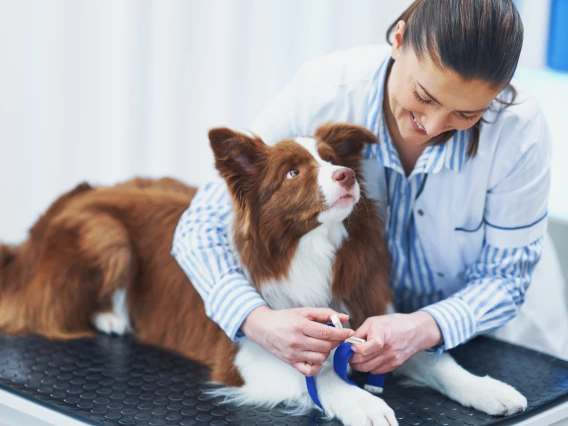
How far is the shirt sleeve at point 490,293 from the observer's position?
1805 mm

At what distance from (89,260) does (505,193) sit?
1.16 m

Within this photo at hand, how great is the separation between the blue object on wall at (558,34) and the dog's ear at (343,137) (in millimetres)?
2597

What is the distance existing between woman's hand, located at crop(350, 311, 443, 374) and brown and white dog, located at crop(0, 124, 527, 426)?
72mm

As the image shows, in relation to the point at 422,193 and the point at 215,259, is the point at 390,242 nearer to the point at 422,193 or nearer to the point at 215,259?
the point at 422,193

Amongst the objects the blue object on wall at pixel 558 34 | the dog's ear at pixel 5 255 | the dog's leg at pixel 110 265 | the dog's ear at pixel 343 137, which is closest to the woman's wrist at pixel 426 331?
the dog's ear at pixel 343 137

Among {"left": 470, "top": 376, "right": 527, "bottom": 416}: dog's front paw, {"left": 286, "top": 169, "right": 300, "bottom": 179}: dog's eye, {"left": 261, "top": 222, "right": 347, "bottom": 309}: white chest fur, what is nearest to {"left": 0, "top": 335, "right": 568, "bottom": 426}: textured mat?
{"left": 470, "top": 376, "right": 527, "bottom": 416}: dog's front paw

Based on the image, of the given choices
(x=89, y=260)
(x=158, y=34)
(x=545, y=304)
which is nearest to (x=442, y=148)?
(x=545, y=304)

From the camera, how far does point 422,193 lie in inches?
76.1

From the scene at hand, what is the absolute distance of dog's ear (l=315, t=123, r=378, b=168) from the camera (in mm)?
1792

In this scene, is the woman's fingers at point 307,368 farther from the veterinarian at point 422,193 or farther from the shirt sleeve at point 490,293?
the shirt sleeve at point 490,293

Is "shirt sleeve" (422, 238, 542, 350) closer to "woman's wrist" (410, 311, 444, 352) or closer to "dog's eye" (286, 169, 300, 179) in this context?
"woman's wrist" (410, 311, 444, 352)

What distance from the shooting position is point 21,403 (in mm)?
1690

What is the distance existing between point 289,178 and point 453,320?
530 millimetres

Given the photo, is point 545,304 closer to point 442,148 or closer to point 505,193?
point 505,193
